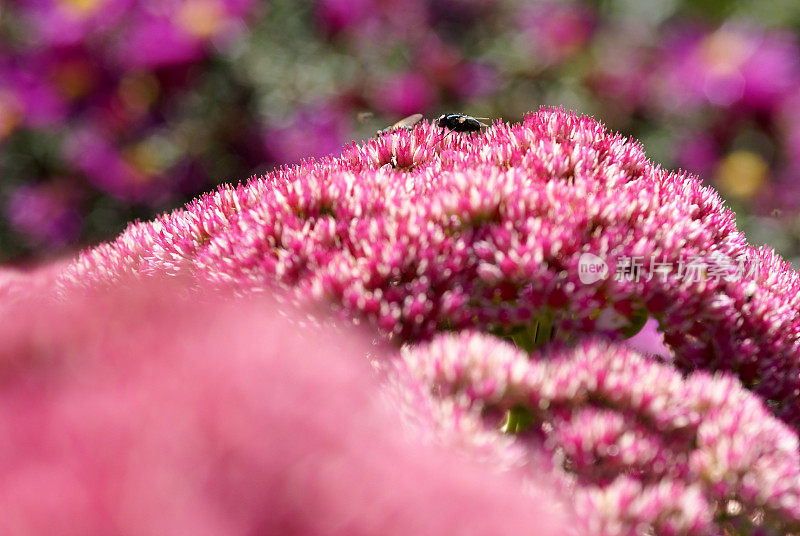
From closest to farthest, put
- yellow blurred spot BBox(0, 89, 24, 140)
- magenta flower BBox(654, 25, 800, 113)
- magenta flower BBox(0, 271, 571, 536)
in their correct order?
1. magenta flower BBox(0, 271, 571, 536)
2. magenta flower BBox(654, 25, 800, 113)
3. yellow blurred spot BBox(0, 89, 24, 140)

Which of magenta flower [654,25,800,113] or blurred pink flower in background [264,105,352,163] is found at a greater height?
magenta flower [654,25,800,113]

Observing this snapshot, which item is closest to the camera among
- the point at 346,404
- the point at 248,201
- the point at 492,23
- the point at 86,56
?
the point at 346,404

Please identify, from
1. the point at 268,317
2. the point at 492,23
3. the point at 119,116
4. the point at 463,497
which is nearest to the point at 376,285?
the point at 268,317

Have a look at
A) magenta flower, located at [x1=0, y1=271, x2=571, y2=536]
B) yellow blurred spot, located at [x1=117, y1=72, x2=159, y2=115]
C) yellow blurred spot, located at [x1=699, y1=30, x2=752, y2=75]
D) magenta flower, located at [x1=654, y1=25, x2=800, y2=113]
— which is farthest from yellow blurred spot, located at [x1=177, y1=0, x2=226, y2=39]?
magenta flower, located at [x1=0, y1=271, x2=571, y2=536]

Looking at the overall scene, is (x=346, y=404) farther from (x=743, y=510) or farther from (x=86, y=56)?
(x=86, y=56)

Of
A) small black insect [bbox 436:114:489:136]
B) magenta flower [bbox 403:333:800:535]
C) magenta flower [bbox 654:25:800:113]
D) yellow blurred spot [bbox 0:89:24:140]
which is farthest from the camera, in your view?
yellow blurred spot [bbox 0:89:24:140]

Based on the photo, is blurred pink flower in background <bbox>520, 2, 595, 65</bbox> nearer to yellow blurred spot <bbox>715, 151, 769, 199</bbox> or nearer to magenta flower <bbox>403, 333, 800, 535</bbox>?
yellow blurred spot <bbox>715, 151, 769, 199</bbox>

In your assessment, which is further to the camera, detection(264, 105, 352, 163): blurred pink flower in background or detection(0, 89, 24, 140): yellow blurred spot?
detection(0, 89, 24, 140): yellow blurred spot

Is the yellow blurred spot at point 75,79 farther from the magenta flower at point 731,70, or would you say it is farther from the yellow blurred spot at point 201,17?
the magenta flower at point 731,70
